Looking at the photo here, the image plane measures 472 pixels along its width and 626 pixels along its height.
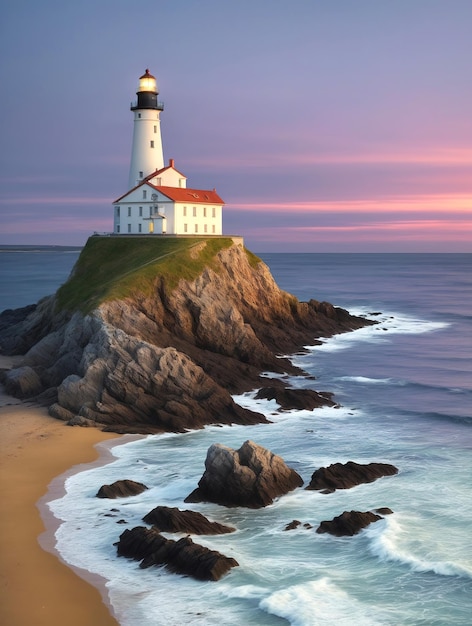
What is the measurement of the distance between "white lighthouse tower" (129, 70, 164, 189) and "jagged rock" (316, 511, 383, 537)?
50.2 metres

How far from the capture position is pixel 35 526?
2344 centimetres

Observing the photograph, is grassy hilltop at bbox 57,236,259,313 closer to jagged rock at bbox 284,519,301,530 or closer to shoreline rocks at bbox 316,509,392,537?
jagged rock at bbox 284,519,301,530

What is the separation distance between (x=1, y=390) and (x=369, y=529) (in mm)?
24071

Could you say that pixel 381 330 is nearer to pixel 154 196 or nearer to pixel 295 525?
pixel 154 196

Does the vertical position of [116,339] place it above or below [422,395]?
above

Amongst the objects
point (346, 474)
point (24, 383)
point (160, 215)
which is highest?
point (160, 215)

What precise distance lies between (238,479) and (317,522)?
3.01 metres

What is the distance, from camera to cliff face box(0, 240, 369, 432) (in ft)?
116

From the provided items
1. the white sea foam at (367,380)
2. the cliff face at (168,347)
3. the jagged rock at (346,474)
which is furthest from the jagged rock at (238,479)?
the white sea foam at (367,380)

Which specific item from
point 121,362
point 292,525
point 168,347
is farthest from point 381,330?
point 292,525

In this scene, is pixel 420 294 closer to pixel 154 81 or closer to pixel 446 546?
pixel 154 81

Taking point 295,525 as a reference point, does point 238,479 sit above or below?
above

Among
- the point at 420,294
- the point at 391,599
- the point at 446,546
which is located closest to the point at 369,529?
the point at 446,546

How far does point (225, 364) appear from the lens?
4378 centimetres
